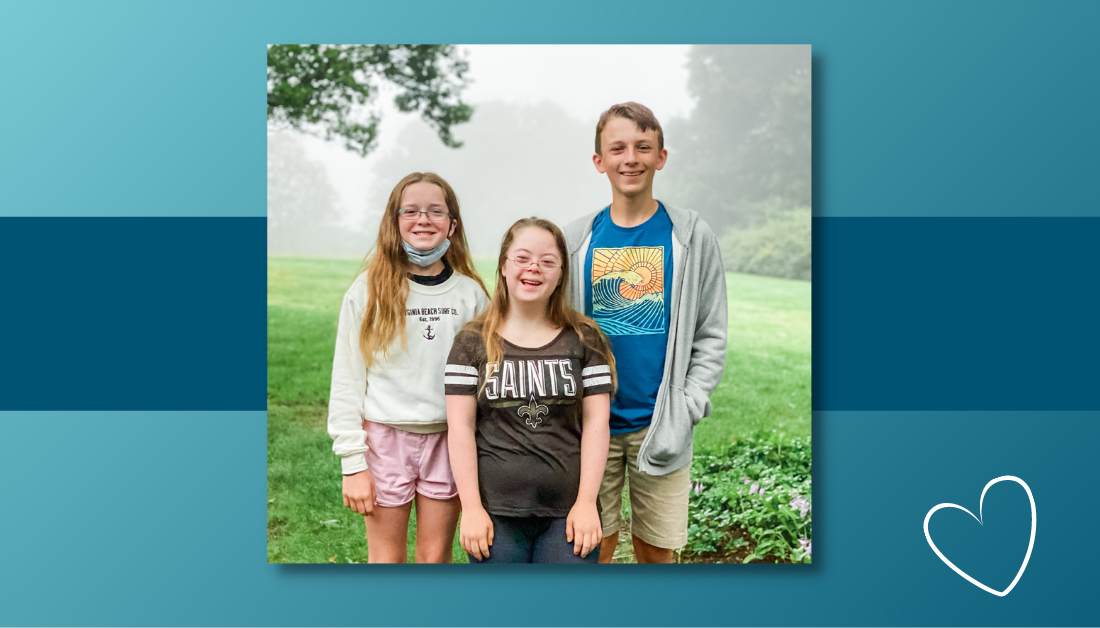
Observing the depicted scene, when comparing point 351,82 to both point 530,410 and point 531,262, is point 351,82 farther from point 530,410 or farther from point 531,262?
point 530,410

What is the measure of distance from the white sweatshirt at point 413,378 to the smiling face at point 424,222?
13 centimetres

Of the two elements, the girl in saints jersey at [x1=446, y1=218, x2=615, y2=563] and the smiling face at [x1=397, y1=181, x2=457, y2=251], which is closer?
the girl in saints jersey at [x1=446, y1=218, x2=615, y2=563]

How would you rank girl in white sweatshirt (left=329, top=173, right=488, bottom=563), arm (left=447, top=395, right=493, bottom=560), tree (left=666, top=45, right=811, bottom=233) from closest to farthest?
arm (left=447, top=395, right=493, bottom=560)
girl in white sweatshirt (left=329, top=173, right=488, bottom=563)
tree (left=666, top=45, right=811, bottom=233)

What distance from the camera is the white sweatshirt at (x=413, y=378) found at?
8.91 feet

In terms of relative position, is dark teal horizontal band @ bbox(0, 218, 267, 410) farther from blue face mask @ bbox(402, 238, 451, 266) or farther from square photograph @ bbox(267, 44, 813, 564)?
blue face mask @ bbox(402, 238, 451, 266)

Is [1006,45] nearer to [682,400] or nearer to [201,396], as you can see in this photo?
[682,400]

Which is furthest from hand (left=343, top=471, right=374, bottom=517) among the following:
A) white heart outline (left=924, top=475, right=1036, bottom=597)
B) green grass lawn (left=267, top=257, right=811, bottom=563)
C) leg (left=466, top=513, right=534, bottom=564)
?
white heart outline (left=924, top=475, right=1036, bottom=597)

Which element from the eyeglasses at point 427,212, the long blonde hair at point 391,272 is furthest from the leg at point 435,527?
the eyeglasses at point 427,212

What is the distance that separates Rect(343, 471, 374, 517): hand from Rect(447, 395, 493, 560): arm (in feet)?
0.90

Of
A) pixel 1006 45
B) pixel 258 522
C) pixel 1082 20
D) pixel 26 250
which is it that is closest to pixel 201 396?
pixel 258 522

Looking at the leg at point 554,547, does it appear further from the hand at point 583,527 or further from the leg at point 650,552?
the leg at point 650,552

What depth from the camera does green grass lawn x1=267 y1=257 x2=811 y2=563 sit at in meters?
2.86

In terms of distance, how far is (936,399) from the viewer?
9.46 ft

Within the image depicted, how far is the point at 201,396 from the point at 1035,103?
2.71 m
